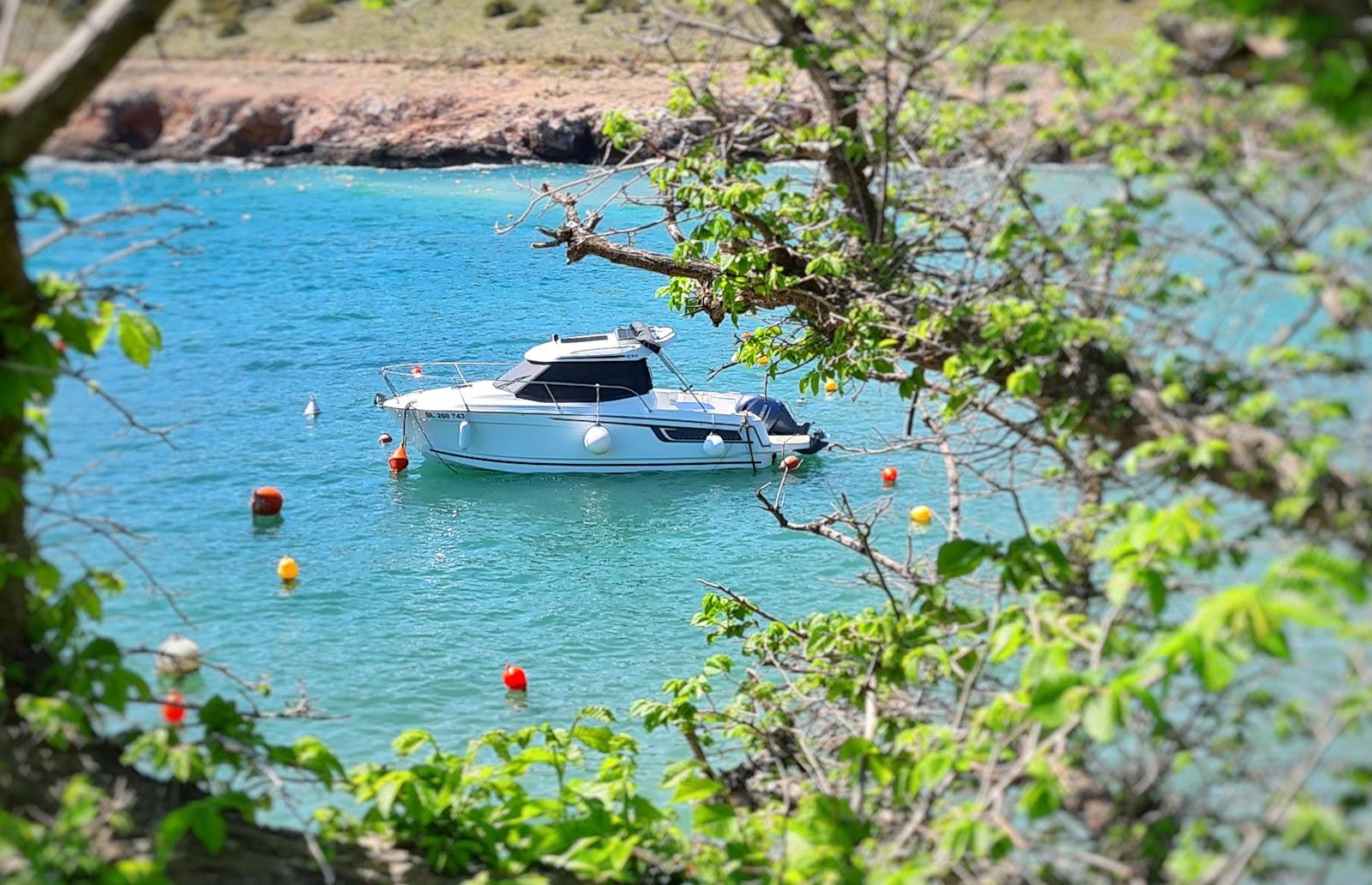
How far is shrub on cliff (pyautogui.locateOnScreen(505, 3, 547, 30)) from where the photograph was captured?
73.3 feet

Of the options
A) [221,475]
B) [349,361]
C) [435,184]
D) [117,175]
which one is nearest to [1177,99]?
[117,175]

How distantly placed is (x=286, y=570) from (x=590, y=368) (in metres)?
5.59

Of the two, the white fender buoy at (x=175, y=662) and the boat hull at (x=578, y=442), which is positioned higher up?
the white fender buoy at (x=175, y=662)

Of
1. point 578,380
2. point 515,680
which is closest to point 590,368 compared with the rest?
point 578,380

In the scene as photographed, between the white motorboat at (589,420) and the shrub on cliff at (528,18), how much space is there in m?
8.12

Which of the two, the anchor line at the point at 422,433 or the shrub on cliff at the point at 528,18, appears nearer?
the anchor line at the point at 422,433

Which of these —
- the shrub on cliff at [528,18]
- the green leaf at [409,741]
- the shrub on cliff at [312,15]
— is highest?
the shrub on cliff at [528,18]

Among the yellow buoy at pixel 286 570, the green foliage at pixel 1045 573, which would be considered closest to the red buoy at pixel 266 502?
the yellow buoy at pixel 286 570

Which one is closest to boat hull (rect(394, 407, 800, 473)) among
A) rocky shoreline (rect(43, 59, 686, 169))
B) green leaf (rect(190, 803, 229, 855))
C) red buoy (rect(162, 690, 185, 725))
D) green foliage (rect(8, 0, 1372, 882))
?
green foliage (rect(8, 0, 1372, 882))

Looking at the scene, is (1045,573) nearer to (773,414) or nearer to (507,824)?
(507,824)

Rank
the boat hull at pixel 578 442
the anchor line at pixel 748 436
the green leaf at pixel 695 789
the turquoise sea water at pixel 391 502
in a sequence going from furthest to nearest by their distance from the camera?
the anchor line at pixel 748 436 → the boat hull at pixel 578 442 → the turquoise sea water at pixel 391 502 → the green leaf at pixel 695 789

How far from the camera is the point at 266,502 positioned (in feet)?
41.3

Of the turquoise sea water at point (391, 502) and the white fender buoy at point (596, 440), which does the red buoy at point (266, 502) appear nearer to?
the turquoise sea water at point (391, 502)

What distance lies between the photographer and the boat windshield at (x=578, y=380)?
15781 millimetres
